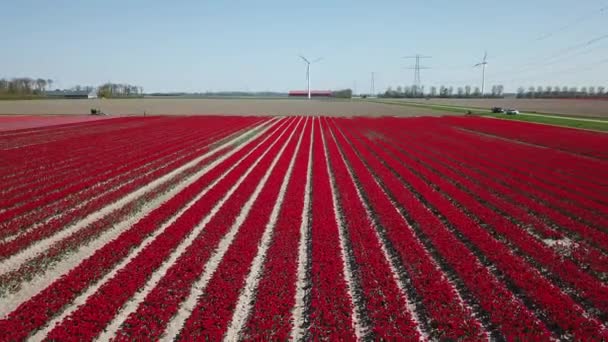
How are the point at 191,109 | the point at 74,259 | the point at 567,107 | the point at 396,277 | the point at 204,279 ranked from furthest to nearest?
the point at 567,107 → the point at 191,109 → the point at 74,259 → the point at 396,277 → the point at 204,279

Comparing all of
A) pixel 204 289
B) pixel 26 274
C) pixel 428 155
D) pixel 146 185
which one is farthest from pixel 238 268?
pixel 428 155

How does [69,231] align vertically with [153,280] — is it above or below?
above

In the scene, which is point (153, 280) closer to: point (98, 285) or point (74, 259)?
point (98, 285)

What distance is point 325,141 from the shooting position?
36688 millimetres

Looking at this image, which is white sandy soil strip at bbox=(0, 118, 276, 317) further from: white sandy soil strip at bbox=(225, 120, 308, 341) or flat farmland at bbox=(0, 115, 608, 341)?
white sandy soil strip at bbox=(225, 120, 308, 341)

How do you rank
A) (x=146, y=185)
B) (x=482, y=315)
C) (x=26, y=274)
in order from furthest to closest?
1. (x=146, y=185)
2. (x=26, y=274)
3. (x=482, y=315)

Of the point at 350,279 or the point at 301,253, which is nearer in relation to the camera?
the point at 350,279

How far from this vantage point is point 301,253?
10.6 m

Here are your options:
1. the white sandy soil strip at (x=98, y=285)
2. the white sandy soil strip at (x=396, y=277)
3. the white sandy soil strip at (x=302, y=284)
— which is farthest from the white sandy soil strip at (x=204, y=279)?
the white sandy soil strip at (x=396, y=277)

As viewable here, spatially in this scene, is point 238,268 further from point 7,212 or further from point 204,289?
point 7,212

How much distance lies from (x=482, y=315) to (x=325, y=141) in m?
29.6

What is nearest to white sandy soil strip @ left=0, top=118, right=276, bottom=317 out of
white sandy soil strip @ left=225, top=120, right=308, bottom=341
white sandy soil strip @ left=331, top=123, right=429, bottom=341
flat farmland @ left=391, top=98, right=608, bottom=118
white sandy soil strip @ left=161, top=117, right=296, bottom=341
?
white sandy soil strip @ left=161, top=117, right=296, bottom=341

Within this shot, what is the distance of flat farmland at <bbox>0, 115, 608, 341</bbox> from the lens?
286 inches

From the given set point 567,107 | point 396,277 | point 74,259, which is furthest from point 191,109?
point 567,107
